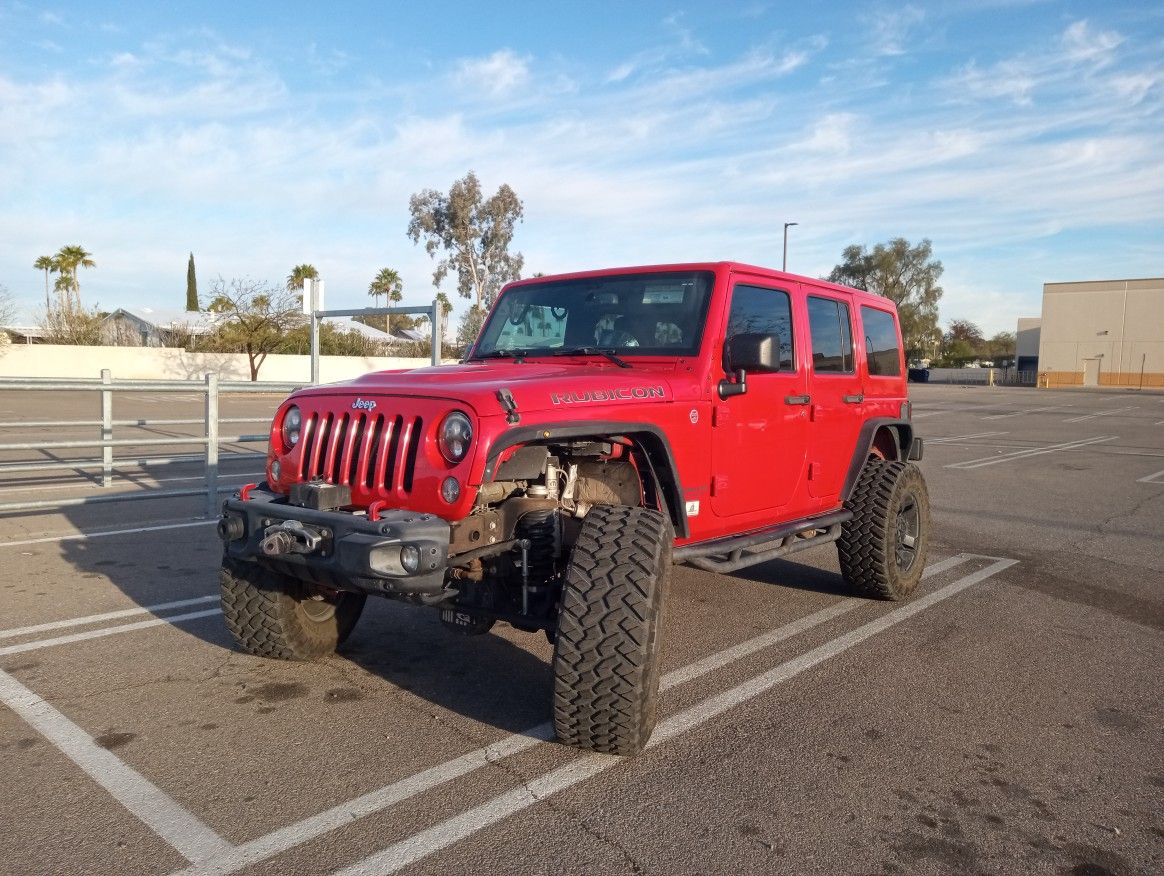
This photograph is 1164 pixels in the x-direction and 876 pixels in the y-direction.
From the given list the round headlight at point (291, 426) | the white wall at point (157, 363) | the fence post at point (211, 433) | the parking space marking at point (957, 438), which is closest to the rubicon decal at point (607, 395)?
the round headlight at point (291, 426)

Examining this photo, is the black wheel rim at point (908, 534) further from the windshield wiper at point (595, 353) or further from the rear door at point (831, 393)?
the windshield wiper at point (595, 353)

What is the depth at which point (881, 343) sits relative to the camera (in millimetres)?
6613

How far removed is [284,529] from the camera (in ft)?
11.9

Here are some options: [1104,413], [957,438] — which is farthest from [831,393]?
[1104,413]

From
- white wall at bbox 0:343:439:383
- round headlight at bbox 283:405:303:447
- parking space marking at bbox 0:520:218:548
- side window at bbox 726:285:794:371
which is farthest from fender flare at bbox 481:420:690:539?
white wall at bbox 0:343:439:383

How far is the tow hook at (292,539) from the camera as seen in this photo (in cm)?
359

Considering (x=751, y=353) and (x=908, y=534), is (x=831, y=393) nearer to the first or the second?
(x=908, y=534)

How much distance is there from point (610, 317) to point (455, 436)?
1.67 m

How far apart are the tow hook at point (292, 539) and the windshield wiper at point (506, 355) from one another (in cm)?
160

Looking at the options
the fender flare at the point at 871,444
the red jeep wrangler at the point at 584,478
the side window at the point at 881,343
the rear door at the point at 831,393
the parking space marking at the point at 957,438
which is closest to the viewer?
the red jeep wrangler at the point at 584,478

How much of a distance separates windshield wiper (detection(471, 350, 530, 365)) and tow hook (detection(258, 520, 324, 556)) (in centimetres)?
160

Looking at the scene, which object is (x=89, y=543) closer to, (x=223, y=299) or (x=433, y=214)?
(x=223, y=299)

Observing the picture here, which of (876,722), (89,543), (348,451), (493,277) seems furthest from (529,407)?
(493,277)

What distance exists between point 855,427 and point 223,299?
3710 centimetres
